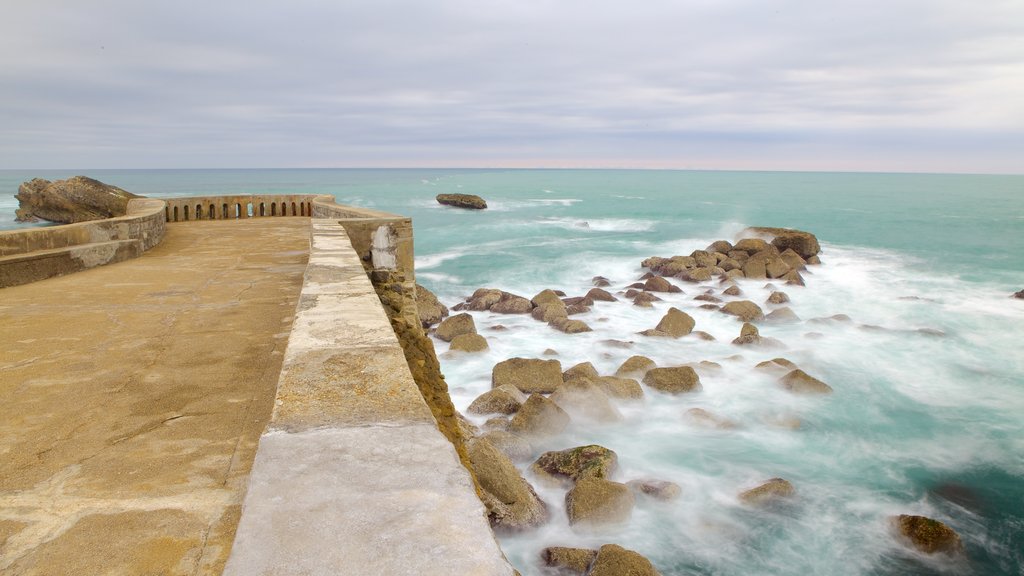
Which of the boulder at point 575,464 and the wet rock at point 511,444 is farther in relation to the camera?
the wet rock at point 511,444

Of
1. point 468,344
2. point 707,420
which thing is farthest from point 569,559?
point 468,344

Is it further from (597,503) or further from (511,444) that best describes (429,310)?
(597,503)

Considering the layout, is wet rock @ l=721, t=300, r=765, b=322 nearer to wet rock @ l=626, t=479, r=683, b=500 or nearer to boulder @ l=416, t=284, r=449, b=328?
Answer: boulder @ l=416, t=284, r=449, b=328

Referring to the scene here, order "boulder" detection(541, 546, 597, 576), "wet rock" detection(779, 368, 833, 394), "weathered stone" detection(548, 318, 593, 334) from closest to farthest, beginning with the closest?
"boulder" detection(541, 546, 597, 576), "wet rock" detection(779, 368, 833, 394), "weathered stone" detection(548, 318, 593, 334)

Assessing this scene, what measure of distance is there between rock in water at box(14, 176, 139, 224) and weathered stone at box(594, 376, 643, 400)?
22.3m

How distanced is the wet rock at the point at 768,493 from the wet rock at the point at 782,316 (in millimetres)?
9145

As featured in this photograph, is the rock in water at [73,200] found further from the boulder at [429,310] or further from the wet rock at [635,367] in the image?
the wet rock at [635,367]

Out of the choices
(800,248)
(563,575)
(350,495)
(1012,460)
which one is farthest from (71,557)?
(800,248)

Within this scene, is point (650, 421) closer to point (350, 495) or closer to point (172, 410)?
point (172, 410)

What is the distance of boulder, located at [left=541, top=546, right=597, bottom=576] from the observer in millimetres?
5725

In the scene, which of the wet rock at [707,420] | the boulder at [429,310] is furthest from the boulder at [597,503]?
the boulder at [429,310]

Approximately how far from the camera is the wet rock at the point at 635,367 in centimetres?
1105

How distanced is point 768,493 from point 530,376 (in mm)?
4126

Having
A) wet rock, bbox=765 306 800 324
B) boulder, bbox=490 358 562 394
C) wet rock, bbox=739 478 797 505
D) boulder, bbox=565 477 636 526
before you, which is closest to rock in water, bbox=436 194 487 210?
wet rock, bbox=765 306 800 324
